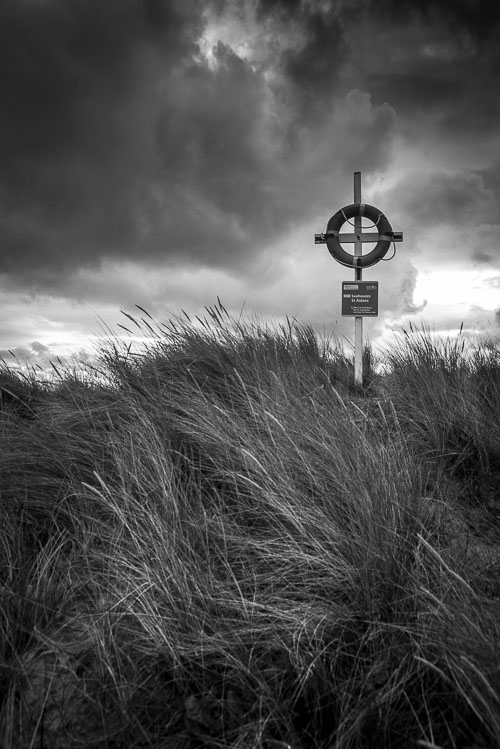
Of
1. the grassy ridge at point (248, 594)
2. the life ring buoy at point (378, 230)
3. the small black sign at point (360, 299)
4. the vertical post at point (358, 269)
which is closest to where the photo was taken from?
the grassy ridge at point (248, 594)

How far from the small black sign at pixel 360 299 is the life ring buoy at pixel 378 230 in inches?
14.5

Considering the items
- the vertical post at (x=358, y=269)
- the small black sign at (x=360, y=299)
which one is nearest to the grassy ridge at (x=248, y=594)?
the vertical post at (x=358, y=269)

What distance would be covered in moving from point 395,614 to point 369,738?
0.37 m

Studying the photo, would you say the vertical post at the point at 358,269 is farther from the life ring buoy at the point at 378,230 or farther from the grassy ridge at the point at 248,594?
the grassy ridge at the point at 248,594

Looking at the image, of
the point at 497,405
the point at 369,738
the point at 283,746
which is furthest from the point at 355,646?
the point at 497,405

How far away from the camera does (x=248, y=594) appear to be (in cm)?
179

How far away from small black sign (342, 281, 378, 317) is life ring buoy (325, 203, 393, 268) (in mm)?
367

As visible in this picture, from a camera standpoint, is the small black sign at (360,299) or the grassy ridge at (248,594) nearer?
the grassy ridge at (248,594)

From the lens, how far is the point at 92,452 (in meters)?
2.91

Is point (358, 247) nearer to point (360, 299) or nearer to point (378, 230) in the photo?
point (378, 230)

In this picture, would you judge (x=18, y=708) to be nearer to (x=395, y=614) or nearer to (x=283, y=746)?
(x=283, y=746)

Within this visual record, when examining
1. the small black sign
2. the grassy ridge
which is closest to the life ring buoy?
the small black sign

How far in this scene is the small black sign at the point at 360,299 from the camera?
253 inches

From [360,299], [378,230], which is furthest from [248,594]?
[378,230]
